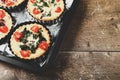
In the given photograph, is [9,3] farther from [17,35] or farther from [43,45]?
Result: [43,45]

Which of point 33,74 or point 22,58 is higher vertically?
point 22,58

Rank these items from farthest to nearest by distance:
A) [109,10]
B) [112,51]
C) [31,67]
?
[109,10] → [112,51] → [31,67]

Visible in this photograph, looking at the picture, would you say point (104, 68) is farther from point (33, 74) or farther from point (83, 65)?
point (33, 74)

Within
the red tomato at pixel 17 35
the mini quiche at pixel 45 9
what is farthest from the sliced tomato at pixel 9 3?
the red tomato at pixel 17 35

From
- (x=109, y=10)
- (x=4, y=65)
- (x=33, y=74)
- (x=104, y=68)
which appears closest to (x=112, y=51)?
(x=104, y=68)

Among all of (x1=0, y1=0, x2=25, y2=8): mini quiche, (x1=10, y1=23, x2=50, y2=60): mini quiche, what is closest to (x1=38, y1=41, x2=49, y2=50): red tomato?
(x1=10, y1=23, x2=50, y2=60): mini quiche

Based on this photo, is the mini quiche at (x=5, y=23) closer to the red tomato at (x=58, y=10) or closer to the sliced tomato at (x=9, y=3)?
the sliced tomato at (x=9, y=3)
